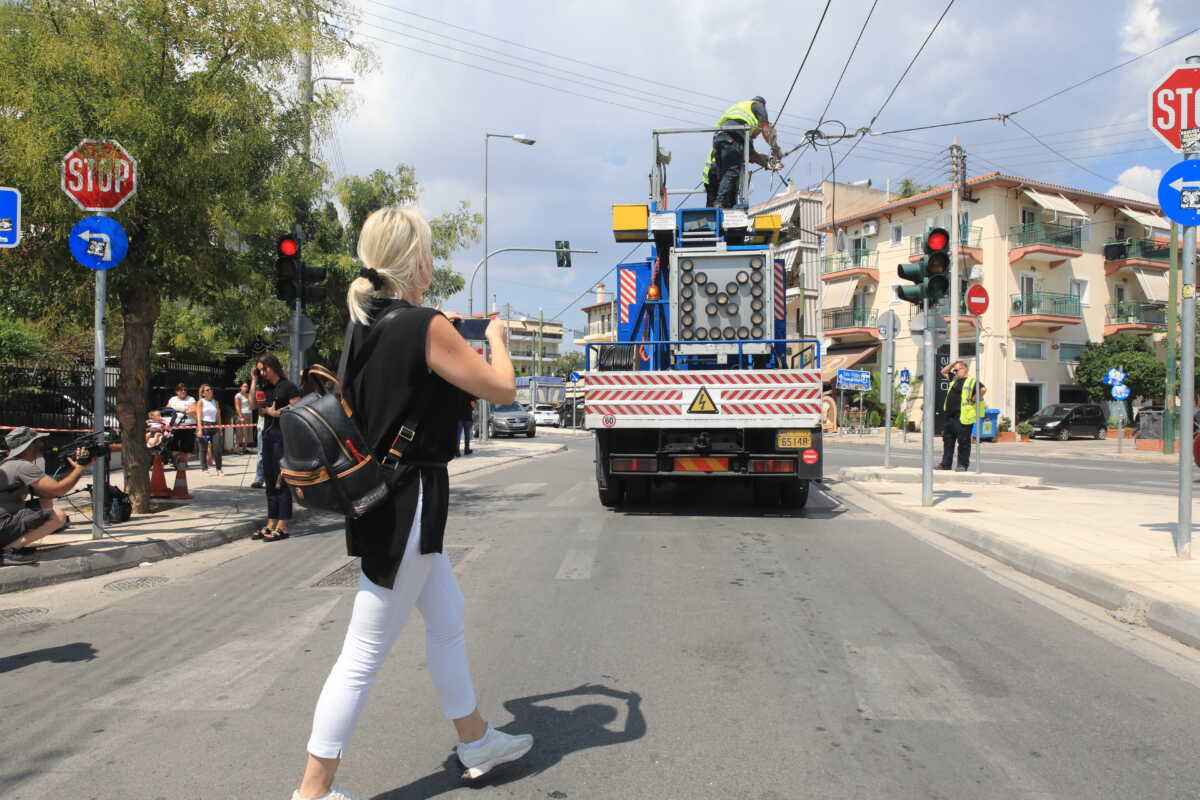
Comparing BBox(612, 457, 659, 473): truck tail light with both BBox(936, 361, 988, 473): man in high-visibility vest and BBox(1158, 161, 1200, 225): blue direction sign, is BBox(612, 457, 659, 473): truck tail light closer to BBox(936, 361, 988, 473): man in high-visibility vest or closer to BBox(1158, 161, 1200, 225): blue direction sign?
BBox(1158, 161, 1200, 225): blue direction sign

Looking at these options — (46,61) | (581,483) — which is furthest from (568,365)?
(46,61)

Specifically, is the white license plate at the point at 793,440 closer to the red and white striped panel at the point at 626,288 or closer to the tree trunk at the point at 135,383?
the red and white striped panel at the point at 626,288

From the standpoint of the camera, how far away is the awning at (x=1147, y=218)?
39.4m

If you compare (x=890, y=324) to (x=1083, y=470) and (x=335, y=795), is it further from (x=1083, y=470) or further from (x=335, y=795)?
(x=335, y=795)

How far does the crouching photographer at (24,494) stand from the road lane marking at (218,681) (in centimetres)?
273

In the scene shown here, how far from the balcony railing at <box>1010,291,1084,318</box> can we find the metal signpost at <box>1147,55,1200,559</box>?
1361 inches

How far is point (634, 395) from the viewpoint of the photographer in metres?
9.19

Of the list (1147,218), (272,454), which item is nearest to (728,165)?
(272,454)

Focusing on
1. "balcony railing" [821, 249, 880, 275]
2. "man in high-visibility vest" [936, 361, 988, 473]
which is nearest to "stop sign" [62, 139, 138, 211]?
"man in high-visibility vest" [936, 361, 988, 473]

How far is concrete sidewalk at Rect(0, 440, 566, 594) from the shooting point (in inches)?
255

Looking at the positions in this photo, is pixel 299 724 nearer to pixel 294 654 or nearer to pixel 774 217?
pixel 294 654

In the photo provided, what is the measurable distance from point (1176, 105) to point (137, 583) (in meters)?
8.75

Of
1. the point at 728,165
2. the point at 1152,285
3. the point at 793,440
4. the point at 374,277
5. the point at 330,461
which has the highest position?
the point at 1152,285

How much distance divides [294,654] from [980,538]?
615 centimetres
